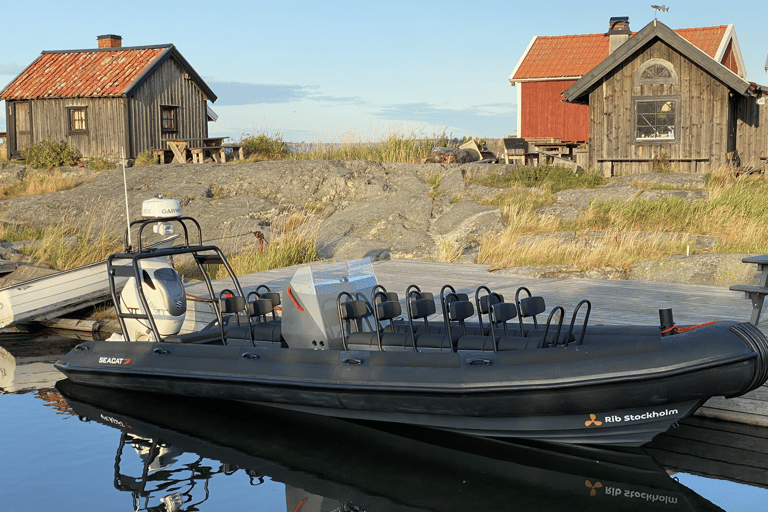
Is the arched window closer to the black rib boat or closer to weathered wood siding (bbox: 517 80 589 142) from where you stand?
weathered wood siding (bbox: 517 80 589 142)

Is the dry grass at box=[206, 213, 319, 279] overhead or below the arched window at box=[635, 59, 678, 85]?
below

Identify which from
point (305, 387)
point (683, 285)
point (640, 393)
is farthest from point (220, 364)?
point (683, 285)

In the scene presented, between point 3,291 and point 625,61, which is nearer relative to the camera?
point 3,291

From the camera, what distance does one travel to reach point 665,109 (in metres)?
20.2

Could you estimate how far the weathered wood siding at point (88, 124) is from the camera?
26.5 m

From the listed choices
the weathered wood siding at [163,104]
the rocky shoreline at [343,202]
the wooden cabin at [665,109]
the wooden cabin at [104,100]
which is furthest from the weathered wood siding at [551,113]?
the wooden cabin at [104,100]

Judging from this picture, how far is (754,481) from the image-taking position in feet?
17.4

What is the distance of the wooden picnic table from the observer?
81.2 ft

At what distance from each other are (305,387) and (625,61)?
664 inches

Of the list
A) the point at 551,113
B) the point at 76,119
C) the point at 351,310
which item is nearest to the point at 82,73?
the point at 76,119

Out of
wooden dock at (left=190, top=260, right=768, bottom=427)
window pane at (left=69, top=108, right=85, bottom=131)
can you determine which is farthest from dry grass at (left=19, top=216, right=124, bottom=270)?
window pane at (left=69, top=108, right=85, bottom=131)

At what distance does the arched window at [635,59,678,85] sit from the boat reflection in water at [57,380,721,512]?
16.2 m

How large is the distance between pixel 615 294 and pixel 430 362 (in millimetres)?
4883

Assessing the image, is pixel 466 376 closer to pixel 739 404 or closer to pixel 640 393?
pixel 640 393
